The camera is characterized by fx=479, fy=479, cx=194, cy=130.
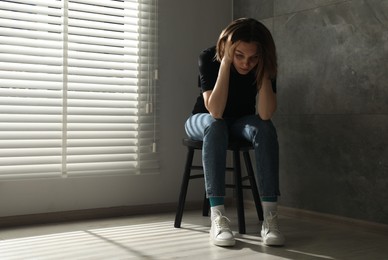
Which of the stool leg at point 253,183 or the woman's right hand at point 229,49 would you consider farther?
the stool leg at point 253,183

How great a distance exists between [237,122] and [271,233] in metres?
0.49

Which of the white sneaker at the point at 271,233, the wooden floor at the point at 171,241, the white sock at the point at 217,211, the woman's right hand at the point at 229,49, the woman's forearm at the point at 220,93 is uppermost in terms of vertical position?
the woman's right hand at the point at 229,49

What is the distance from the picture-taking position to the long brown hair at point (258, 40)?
192cm

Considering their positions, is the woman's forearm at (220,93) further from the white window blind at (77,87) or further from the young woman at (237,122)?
the white window blind at (77,87)

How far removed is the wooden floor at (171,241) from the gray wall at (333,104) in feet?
0.56

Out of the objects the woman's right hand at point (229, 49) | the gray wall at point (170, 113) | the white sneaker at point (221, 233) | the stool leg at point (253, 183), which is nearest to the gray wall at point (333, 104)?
the stool leg at point (253, 183)

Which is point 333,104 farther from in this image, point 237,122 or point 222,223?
point 222,223

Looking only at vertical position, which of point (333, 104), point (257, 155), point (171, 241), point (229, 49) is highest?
point (229, 49)

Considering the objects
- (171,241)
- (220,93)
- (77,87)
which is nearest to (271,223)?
(171,241)

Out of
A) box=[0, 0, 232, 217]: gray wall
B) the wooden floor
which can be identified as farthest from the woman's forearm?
box=[0, 0, 232, 217]: gray wall

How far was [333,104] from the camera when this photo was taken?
2314mm

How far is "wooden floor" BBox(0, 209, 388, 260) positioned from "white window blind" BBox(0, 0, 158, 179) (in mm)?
341

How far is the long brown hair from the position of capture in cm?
192

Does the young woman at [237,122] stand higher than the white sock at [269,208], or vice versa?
the young woman at [237,122]
